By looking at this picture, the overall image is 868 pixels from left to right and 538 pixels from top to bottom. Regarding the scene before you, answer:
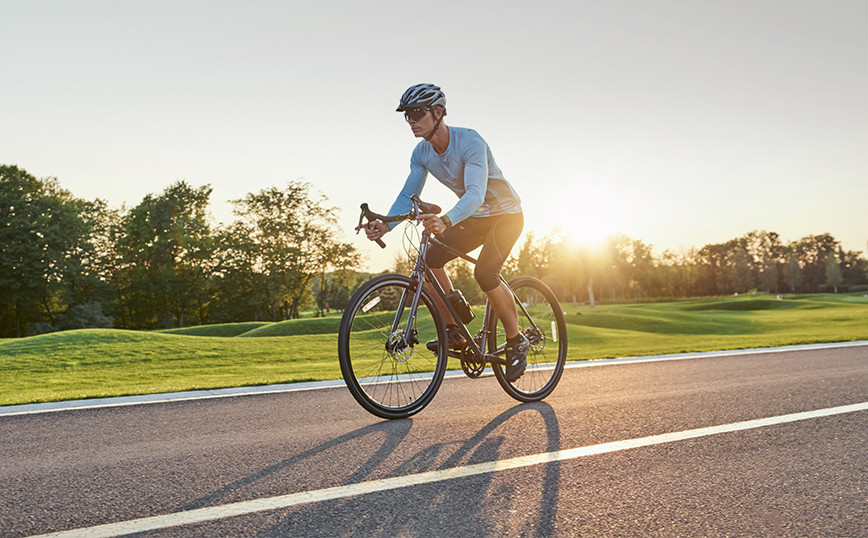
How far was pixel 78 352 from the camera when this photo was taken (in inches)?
503

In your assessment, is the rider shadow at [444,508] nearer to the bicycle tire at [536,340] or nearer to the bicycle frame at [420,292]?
the bicycle frame at [420,292]

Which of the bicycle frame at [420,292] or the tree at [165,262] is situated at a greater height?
the tree at [165,262]

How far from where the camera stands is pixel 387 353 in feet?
12.7

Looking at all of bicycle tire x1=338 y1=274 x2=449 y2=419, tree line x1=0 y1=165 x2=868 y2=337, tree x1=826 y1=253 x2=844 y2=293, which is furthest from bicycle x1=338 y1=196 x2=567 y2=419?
tree x1=826 y1=253 x2=844 y2=293

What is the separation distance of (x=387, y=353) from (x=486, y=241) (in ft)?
3.87

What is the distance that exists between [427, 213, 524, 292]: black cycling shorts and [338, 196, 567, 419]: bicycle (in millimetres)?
90

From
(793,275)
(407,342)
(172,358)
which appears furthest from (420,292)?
(793,275)

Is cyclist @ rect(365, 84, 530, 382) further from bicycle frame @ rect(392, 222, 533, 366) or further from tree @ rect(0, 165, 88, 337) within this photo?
tree @ rect(0, 165, 88, 337)

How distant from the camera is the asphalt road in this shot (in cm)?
204

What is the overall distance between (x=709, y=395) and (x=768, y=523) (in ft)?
8.78

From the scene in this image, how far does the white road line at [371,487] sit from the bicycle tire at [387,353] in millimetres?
1136

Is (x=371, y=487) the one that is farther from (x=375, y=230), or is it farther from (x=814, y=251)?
(x=814, y=251)

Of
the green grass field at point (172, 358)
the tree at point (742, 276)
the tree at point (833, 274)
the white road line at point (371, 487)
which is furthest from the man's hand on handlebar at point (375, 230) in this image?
the tree at point (833, 274)

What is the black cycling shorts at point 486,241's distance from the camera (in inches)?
171
